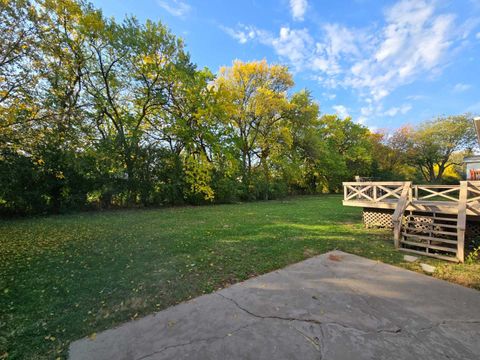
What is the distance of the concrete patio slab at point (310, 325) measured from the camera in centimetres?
209

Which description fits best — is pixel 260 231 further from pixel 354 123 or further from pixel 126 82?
pixel 354 123

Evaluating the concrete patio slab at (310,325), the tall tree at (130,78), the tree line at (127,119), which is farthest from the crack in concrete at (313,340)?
the tall tree at (130,78)

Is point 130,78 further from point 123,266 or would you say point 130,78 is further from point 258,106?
point 123,266

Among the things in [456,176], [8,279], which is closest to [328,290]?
[8,279]

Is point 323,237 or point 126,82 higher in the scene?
point 126,82

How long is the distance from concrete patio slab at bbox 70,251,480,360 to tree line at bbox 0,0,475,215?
8.18m

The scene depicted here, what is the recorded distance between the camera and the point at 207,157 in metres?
15.5

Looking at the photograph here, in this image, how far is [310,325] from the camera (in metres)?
2.46

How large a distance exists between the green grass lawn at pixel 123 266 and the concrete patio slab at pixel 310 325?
1.30ft

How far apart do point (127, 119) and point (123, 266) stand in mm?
11739

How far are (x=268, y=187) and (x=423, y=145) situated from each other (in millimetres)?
22381

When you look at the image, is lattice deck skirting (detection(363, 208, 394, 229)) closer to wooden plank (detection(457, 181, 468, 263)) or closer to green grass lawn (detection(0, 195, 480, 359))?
green grass lawn (detection(0, 195, 480, 359))

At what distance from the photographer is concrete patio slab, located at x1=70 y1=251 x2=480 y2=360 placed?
2.09m

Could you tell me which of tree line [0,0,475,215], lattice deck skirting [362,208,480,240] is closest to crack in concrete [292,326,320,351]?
lattice deck skirting [362,208,480,240]
